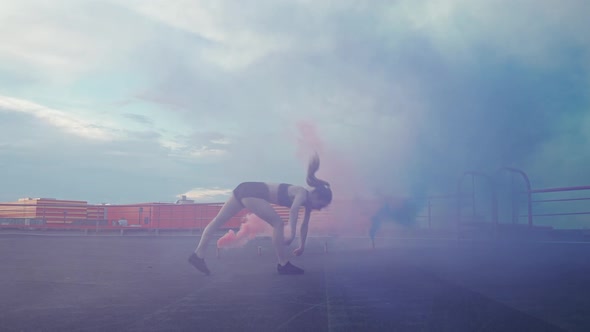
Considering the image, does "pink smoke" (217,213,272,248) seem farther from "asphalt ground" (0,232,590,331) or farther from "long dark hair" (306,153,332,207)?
"long dark hair" (306,153,332,207)

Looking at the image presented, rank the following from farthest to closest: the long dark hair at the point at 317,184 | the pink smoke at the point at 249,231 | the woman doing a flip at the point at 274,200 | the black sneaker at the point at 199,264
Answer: the pink smoke at the point at 249,231 < the long dark hair at the point at 317,184 < the woman doing a flip at the point at 274,200 < the black sneaker at the point at 199,264

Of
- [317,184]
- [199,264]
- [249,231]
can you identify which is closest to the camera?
[199,264]

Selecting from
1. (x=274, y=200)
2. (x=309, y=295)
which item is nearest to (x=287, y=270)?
(x=274, y=200)

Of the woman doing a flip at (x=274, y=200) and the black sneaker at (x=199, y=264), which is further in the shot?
the woman doing a flip at (x=274, y=200)

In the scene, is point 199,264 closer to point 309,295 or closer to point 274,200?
point 274,200

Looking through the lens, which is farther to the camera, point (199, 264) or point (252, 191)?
point (252, 191)

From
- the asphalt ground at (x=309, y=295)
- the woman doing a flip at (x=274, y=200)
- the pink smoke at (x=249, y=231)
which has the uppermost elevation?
the woman doing a flip at (x=274, y=200)

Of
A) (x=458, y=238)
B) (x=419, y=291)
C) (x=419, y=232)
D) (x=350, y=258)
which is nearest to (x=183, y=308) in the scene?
(x=419, y=291)

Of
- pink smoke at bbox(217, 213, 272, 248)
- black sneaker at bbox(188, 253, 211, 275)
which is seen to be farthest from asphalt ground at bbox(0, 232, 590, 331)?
pink smoke at bbox(217, 213, 272, 248)

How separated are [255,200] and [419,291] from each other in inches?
171

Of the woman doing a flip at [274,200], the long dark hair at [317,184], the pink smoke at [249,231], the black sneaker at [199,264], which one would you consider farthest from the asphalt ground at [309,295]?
the long dark hair at [317,184]

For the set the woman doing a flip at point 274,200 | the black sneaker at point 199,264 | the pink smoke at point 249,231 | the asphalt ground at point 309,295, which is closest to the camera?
the asphalt ground at point 309,295

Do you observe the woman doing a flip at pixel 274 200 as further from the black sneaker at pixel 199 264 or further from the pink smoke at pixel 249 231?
the pink smoke at pixel 249 231

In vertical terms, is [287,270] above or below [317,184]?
below
